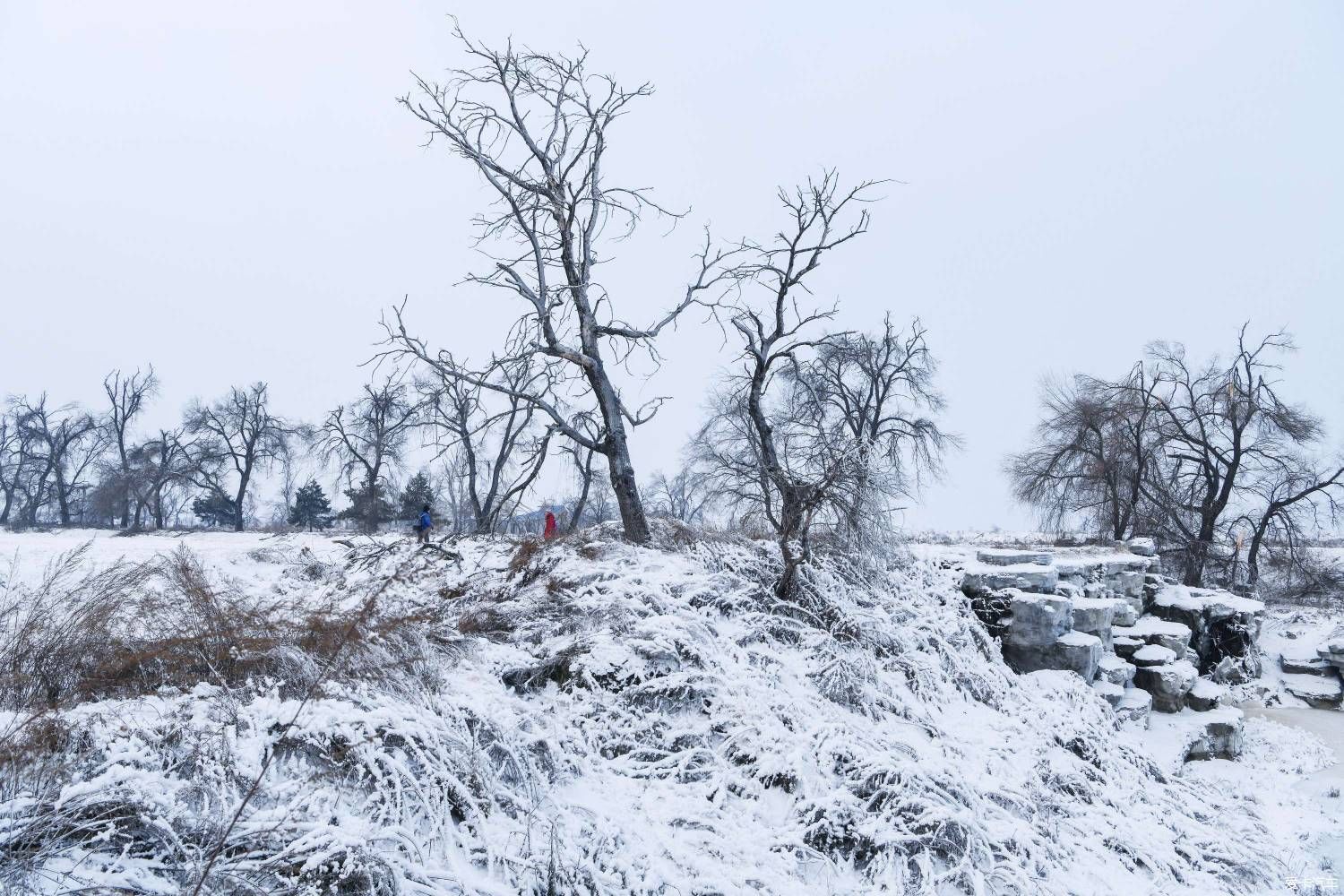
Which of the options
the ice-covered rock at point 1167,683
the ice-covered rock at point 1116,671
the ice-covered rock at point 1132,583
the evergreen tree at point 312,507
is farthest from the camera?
the evergreen tree at point 312,507

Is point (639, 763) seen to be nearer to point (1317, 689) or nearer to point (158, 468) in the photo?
point (1317, 689)

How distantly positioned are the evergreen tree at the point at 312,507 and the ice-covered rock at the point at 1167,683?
32510 mm

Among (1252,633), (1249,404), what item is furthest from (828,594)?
(1249,404)

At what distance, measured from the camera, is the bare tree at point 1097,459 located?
22.0 metres

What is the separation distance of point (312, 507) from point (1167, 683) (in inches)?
1376

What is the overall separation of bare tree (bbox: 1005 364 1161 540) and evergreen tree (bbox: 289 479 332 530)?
93.9ft

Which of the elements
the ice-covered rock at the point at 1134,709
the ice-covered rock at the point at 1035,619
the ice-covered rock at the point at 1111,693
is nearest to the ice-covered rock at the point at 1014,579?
the ice-covered rock at the point at 1035,619

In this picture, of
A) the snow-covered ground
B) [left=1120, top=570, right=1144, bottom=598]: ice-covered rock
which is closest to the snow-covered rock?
the snow-covered ground

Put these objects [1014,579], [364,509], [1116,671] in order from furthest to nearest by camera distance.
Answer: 1. [364,509]
2. [1014,579]
3. [1116,671]

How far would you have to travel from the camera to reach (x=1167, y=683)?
375 inches

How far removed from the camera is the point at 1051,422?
81.5 ft

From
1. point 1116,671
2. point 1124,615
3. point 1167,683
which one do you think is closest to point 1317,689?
point 1124,615

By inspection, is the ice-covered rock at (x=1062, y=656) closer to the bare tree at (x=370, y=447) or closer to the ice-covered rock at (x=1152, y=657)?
the ice-covered rock at (x=1152, y=657)

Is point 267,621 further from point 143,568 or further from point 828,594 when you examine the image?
point 828,594
